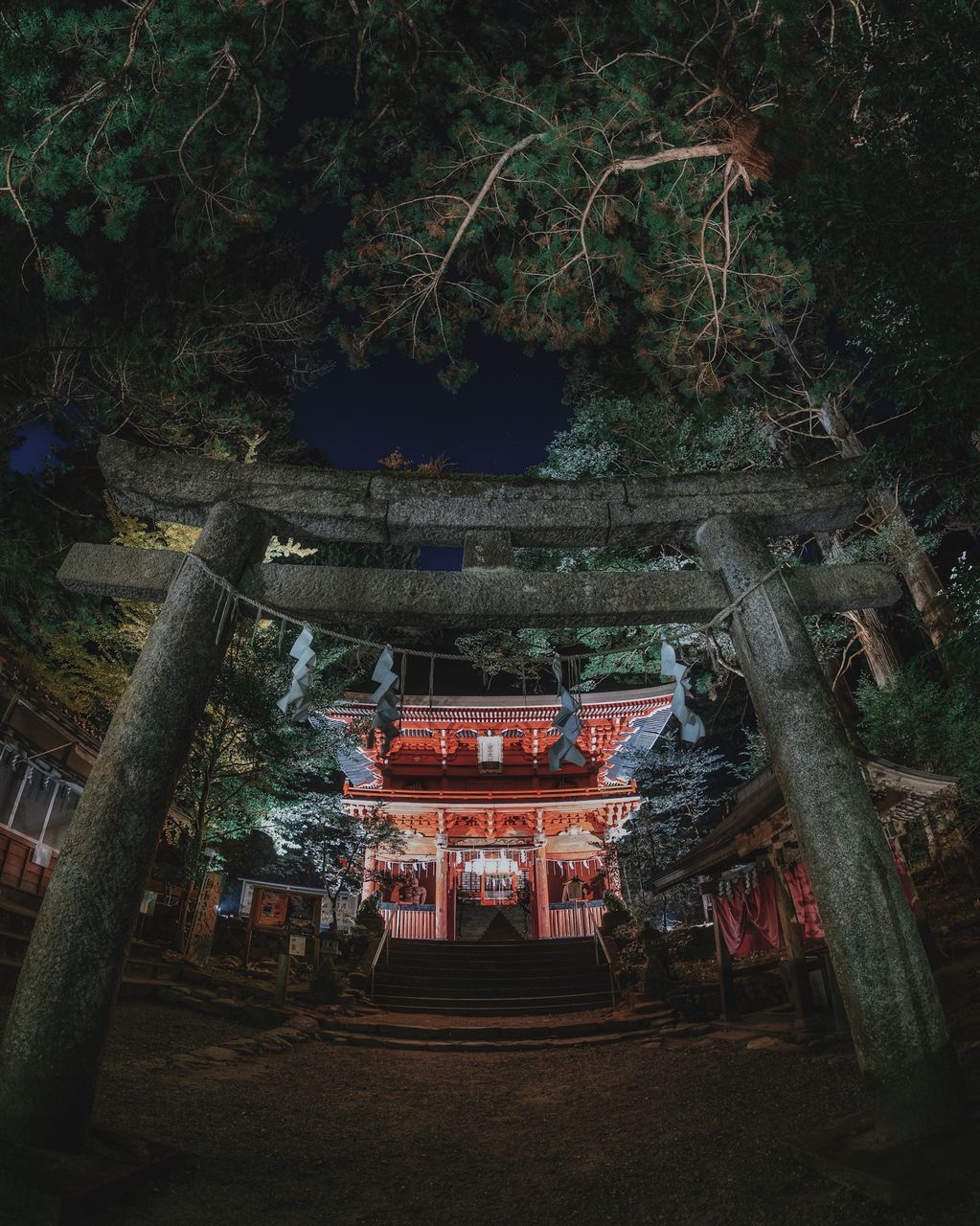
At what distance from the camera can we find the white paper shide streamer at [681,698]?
4.68m

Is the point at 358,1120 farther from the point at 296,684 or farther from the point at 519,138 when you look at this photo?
the point at 519,138

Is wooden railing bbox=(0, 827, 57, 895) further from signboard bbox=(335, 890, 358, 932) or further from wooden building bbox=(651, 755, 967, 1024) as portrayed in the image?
wooden building bbox=(651, 755, 967, 1024)

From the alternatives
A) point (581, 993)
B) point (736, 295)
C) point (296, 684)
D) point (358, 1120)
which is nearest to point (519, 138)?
point (736, 295)

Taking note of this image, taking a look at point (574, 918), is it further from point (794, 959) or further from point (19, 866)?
point (19, 866)

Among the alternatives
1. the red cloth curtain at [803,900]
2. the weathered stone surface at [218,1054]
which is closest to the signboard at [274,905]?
the weathered stone surface at [218,1054]

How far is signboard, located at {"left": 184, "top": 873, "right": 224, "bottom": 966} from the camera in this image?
11.1 m

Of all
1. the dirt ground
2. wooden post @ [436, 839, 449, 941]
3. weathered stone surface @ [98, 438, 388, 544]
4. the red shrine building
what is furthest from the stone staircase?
weathered stone surface @ [98, 438, 388, 544]

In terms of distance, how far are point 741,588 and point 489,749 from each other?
599 inches

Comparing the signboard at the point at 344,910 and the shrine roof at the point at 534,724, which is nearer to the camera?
the shrine roof at the point at 534,724

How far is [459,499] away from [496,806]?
50.2 ft

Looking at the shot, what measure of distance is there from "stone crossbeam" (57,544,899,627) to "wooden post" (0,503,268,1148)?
0.38 metres

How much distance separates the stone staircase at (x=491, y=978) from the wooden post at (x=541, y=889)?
2.23 m

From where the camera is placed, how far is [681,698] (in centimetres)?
Answer: 478

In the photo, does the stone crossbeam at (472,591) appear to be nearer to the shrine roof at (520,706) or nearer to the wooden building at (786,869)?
the wooden building at (786,869)
